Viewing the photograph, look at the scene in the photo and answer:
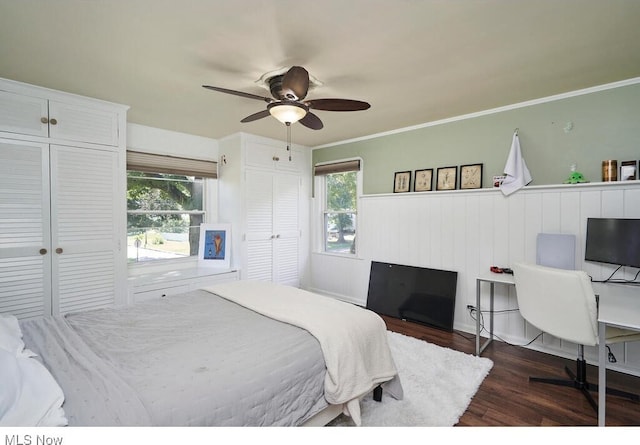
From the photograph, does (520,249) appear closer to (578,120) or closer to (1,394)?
(578,120)

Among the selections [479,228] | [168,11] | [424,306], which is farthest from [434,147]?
[168,11]

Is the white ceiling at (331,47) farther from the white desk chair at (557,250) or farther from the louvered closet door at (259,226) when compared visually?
the louvered closet door at (259,226)

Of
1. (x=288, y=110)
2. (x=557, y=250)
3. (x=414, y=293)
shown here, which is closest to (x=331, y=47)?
(x=288, y=110)

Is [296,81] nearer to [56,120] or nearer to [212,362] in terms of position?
[212,362]

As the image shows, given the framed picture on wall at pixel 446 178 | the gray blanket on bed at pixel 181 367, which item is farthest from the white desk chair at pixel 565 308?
the gray blanket on bed at pixel 181 367

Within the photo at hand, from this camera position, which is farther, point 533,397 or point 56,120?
point 56,120

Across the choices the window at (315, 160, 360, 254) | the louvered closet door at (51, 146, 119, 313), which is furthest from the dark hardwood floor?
the louvered closet door at (51, 146, 119, 313)

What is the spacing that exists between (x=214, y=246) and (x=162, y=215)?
2.47 feet

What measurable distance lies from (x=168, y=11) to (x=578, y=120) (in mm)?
3246

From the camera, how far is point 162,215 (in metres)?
3.94

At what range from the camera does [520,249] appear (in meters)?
2.95

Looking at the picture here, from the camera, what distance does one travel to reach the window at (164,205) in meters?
3.70

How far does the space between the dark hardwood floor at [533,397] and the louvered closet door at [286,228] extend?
2455 mm

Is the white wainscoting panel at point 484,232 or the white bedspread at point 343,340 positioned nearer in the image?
the white bedspread at point 343,340
